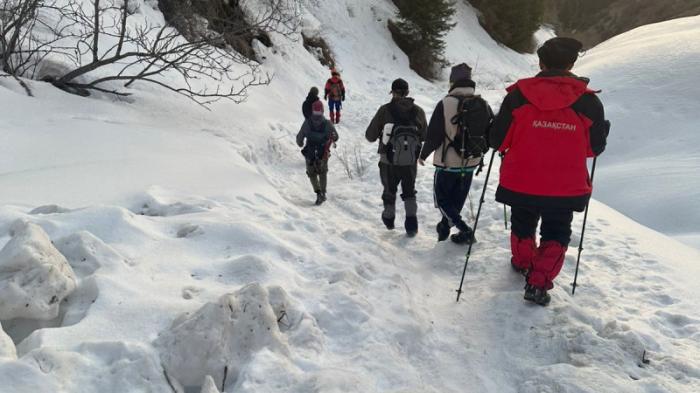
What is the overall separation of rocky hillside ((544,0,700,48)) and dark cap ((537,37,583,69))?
51249 mm

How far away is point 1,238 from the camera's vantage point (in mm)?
3125

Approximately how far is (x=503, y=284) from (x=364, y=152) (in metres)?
6.40

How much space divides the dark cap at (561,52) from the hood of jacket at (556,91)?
4.3 inches

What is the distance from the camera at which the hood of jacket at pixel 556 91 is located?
3.28 meters

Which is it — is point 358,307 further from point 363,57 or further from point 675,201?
point 363,57

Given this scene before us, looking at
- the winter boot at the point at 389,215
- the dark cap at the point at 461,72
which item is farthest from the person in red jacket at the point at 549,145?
the winter boot at the point at 389,215

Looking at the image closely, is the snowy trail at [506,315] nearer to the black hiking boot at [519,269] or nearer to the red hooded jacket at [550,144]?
the black hiking boot at [519,269]

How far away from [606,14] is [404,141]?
64.3 meters

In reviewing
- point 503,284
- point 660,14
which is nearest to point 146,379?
point 503,284

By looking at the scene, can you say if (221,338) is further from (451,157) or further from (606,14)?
(606,14)

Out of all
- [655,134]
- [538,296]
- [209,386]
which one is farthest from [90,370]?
[655,134]

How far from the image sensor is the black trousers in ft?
11.7

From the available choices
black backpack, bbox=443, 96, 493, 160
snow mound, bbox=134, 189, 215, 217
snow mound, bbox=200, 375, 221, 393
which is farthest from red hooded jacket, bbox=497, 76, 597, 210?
snow mound, bbox=134, 189, 215, 217

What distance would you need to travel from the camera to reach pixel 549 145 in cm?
340
